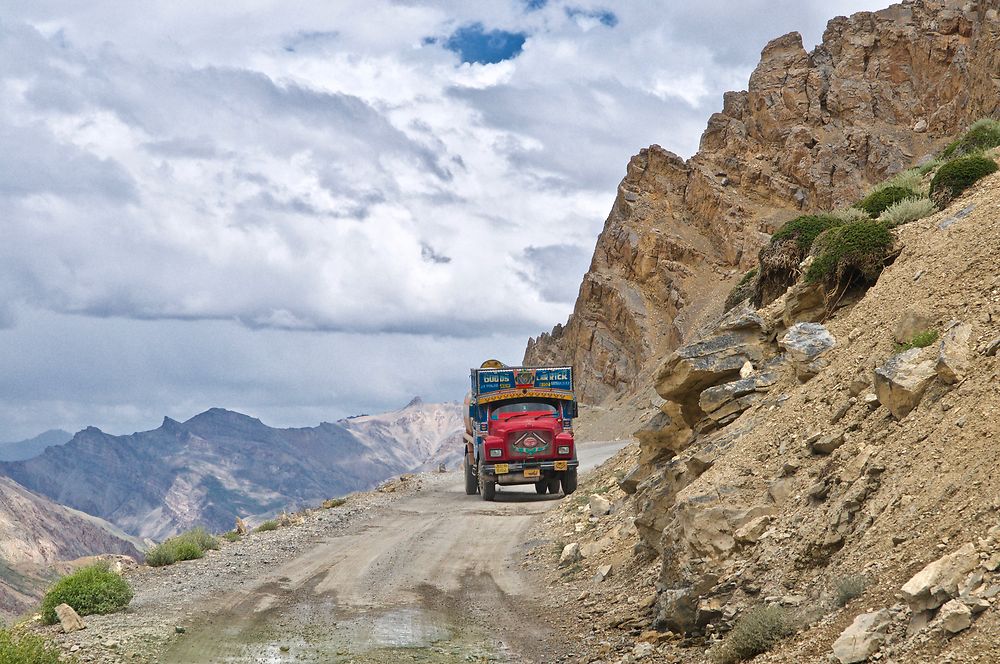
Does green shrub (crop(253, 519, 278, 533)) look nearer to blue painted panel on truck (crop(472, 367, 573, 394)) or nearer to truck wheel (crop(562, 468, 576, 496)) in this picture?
blue painted panel on truck (crop(472, 367, 573, 394))

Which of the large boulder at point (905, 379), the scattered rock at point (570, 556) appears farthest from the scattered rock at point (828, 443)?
the scattered rock at point (570, 556)

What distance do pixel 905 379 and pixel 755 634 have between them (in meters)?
3.42

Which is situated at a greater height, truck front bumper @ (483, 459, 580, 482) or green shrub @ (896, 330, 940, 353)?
truck front bumper @ (483, 459, 580, 482)

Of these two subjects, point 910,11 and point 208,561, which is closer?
point 208,561

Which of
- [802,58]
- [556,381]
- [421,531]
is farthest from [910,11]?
[421,531]

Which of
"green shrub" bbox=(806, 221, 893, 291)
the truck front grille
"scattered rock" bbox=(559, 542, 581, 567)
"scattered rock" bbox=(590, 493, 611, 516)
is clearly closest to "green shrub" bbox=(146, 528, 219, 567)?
"scattered rock" bbox=(559, 542, 581, 567)

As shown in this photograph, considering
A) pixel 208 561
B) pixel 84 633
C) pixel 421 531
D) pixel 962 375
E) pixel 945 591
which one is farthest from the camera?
pixel 421 531

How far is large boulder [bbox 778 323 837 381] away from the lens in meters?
13.4

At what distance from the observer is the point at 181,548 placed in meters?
20.0

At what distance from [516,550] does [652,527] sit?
6969mm

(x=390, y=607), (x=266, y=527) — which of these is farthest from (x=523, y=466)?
(x=390, y=607)

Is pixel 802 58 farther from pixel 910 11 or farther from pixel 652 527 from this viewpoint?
pixel 652 527

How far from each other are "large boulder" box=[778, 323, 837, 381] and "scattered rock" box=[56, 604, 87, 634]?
36.0 ft

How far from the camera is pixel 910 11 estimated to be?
3120 inches
